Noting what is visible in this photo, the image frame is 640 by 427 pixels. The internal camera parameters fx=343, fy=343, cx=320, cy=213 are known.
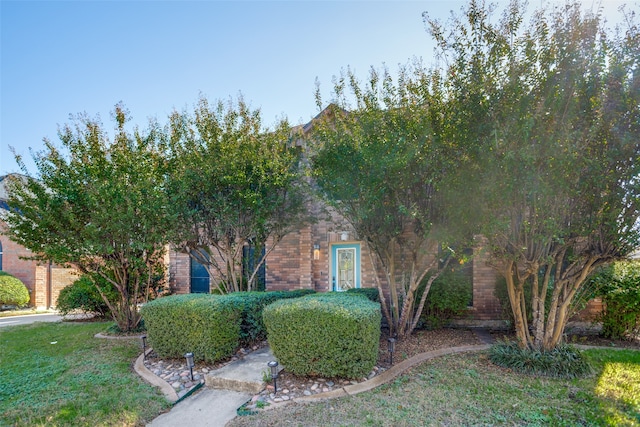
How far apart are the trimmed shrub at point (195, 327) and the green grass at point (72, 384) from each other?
27.3 inches

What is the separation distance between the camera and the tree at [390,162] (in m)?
5.95

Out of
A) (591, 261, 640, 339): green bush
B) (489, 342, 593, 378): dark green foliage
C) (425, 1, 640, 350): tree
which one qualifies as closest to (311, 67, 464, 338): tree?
(425, 1, 640, 350): tree

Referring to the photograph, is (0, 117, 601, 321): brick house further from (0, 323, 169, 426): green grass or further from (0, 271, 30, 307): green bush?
(0, 271, 30, 307): green bush

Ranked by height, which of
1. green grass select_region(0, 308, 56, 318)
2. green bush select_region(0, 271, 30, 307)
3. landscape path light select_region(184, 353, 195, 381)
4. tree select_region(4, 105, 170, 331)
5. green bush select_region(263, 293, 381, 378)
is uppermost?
tree select_region(4, 105, 170, 331)

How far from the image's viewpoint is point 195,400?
4.64m

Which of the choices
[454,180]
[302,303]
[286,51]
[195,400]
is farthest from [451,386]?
[286,51]

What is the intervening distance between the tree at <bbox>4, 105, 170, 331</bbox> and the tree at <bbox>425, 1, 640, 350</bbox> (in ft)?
22.0

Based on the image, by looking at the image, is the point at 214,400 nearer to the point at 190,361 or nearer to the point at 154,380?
the point at 190,361

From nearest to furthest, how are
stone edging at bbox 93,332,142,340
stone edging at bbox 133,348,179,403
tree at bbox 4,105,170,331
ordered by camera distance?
stone edging at bbox 133,348,179,403 → tree at bbox 4,105,170,331 → stone edging at bbox 93,332,142,340

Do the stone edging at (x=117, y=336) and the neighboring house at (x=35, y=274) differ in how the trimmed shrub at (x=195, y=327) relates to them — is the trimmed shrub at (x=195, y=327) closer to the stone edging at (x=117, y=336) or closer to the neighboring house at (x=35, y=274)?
the stone edging at (x=117, y=336)

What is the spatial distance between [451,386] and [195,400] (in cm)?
354

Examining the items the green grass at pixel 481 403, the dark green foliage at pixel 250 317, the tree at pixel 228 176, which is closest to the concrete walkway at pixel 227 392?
the green grass at pixel 481 403

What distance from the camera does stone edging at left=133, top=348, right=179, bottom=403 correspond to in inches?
188

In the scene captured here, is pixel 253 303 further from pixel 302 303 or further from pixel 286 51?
pixel 286 51
